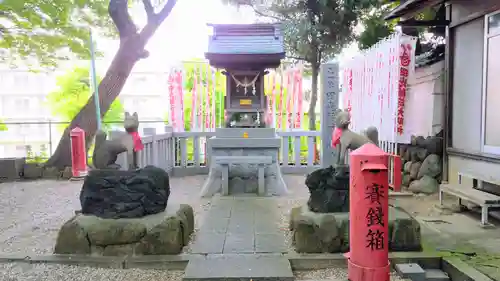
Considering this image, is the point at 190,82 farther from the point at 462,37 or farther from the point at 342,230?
the point at 342,230

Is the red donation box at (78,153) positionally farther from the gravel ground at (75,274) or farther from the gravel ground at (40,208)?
the gravel ground at (75,274)

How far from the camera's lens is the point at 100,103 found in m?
11.5

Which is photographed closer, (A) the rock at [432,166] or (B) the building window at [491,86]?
(B) the building window at [491,86]

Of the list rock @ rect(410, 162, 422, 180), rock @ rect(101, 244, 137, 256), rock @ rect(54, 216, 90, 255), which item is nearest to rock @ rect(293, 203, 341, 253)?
rock @ rect(101, 244, 137, 256)

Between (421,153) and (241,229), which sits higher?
(421,153)

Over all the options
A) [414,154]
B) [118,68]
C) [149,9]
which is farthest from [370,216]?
[149,9]

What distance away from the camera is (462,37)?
7.41m

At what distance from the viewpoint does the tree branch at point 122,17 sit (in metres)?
11.0

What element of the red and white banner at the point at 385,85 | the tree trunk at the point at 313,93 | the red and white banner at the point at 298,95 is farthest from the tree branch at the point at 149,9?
the red and white banner at the point at 385,85

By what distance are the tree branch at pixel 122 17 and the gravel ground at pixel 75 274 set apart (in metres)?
8.68

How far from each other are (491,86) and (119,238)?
253 inches

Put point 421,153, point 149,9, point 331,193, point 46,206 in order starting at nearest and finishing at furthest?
point 331,193, point 46,206, point 421,153, point 149,9

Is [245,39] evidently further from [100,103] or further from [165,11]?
[100,103]

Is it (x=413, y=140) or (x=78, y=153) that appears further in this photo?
(x=78, y=153)
